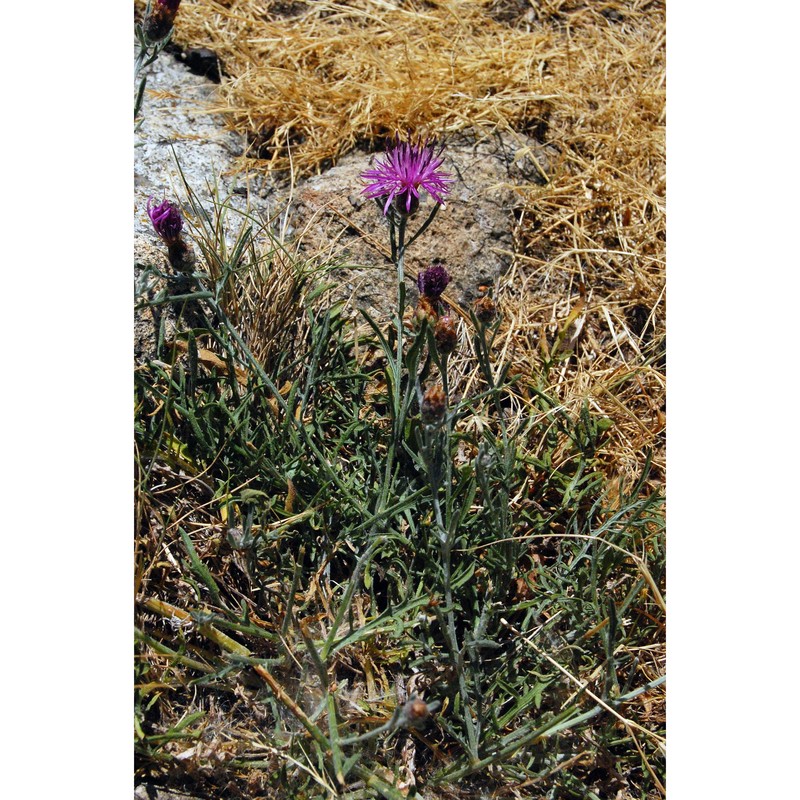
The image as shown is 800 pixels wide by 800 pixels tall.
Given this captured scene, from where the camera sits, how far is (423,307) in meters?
1.22

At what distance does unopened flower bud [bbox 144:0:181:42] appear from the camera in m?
1.27

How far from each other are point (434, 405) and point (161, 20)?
802 mm

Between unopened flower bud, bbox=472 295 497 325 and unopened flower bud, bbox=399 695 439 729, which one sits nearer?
unopened flower bud, bbox=399 695 439 729

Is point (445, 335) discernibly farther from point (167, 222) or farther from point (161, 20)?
point (161, 20)

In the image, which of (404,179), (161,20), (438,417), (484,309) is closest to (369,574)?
(438,417)

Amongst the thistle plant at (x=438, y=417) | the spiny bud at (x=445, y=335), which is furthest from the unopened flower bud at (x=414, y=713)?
the spiny bud at (x=445, y=335)

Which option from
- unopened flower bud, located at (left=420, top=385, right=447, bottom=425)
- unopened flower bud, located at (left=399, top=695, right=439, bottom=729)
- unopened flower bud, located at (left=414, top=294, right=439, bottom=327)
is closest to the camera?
unopened flower bud, located at (left=399, top=695, right=439, bottom=729)

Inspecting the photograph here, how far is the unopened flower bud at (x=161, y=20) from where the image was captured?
4.17 feet

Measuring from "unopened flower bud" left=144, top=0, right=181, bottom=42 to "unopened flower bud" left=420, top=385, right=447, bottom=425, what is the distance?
0.77 metres

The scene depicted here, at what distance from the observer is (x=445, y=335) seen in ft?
3.81

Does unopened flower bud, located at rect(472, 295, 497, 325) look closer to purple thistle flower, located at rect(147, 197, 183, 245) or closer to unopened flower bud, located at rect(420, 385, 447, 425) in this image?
unopened flower bud, located at rect(420, 385, 447, 425)

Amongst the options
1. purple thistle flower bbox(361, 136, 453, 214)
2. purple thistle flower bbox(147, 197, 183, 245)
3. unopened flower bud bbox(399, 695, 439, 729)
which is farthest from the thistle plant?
purple thistle flower bbox(147, 197, 183, 245)

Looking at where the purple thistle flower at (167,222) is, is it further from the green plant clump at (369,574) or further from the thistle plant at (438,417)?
the thistle plant at (438,417)

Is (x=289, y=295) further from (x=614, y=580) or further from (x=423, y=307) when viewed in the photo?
(x=614, y=580)
